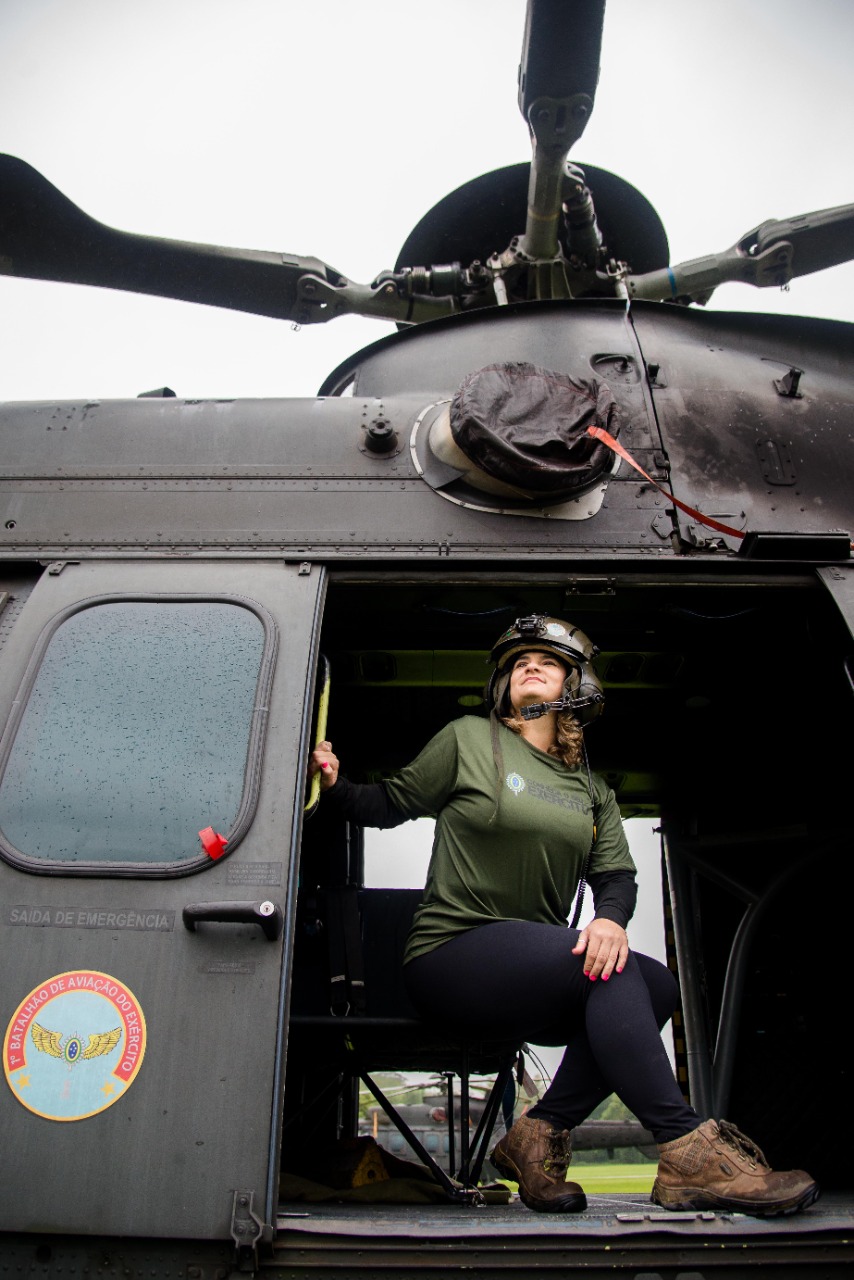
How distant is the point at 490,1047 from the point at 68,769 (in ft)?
5.57

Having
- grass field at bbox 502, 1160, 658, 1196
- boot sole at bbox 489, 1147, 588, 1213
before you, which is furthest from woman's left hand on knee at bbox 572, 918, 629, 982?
grass field at bbox 502, 1160, 658, 1196

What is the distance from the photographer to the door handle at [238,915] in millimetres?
2162

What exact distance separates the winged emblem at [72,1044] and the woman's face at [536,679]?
158 cm

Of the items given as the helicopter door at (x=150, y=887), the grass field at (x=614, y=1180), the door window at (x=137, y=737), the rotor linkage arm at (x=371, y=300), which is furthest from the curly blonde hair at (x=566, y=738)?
the grass field at (x=614, y=1180)

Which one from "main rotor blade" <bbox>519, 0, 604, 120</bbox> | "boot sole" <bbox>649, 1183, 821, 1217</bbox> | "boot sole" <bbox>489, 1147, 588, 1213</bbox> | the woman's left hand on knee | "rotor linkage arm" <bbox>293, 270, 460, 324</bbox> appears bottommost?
"boot sole" <bbox>489, 1147, 588, 1213</bbox>

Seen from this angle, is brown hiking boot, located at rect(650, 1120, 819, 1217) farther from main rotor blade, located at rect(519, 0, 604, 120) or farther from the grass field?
the grass field

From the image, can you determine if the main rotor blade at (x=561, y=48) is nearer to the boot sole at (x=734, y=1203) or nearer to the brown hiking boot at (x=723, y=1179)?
the brown hiking boot at (x=723, y=1179)

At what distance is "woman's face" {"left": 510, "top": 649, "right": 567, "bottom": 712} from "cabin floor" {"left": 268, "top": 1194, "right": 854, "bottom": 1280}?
151 cm

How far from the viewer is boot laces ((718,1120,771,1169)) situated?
2.15 meters

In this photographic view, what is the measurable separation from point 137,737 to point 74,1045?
0.83 metres

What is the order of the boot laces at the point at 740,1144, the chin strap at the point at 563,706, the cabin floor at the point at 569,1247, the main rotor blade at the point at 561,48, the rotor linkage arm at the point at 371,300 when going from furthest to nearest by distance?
the rotor linkage arm at the point at 371,300, the main rotor blade at the point at 561,48, the chin strap at the point at 563,706, the boot laces at the point at 740,1144, the cabin floor at the point at 569,1247

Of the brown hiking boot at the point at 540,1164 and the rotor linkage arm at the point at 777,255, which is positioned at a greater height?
the rotor linkage arm at the point at 777,255

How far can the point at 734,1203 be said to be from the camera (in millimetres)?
2035

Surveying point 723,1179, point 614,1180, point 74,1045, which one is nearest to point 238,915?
point 74,1045
